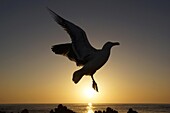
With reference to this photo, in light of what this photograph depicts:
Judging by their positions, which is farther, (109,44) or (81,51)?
(81,51)

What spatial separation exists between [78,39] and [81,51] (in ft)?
0.84

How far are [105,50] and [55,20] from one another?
1403mm

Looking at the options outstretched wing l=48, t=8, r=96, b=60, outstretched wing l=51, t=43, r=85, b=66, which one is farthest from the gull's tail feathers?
outstretched wing l=51, t=43, r=85, b=66

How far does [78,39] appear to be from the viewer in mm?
8289

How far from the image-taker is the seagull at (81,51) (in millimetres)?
7724

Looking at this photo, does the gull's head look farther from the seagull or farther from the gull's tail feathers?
the gull's tail feathers

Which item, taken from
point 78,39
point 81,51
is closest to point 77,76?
point 81,51

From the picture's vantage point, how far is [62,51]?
28.6ft

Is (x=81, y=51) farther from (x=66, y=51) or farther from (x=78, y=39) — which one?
(x=66, y=51)

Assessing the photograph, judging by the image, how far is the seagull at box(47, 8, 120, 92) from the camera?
7.72 m

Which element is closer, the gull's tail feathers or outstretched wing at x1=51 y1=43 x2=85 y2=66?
the gull's tail feathers

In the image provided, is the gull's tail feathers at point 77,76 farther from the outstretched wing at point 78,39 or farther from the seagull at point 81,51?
the outstretched wing at point 78,39

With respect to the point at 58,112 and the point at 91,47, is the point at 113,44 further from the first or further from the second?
the point at 58,112

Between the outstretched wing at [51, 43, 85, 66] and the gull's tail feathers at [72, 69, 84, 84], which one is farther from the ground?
the outstretched wing at [51, 43, 85, 66]
